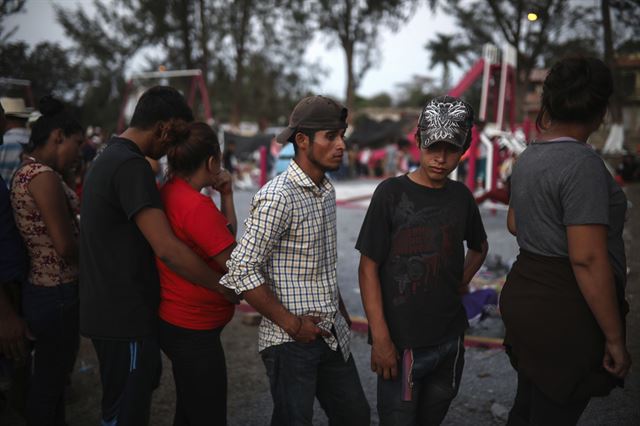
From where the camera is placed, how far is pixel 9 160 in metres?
4.45

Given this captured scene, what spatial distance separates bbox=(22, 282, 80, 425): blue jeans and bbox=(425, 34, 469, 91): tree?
1330 inches

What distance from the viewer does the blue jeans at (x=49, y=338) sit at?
268 cm

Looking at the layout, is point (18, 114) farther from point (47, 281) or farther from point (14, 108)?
point (47, 281)

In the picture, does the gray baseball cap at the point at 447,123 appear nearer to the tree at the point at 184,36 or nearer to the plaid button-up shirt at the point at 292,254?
the plaid button-up shirt at the point at 292,254

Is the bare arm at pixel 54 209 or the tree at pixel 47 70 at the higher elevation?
the tree at pixel 47 70

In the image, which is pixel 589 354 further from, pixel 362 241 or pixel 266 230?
pixel 266 230

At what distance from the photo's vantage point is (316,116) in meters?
2.23

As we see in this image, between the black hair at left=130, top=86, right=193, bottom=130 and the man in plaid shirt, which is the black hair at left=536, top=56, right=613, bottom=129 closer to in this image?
the man in plaid shirt

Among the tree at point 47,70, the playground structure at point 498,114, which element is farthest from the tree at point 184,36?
the playground structure at point 498,114

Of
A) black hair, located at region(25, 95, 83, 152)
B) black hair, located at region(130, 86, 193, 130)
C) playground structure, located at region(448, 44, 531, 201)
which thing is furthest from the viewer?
playground structure, located at region(448, 44, 531, 201)

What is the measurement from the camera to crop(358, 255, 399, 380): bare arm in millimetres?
2172

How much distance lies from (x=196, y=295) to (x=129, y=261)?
1.02 feet

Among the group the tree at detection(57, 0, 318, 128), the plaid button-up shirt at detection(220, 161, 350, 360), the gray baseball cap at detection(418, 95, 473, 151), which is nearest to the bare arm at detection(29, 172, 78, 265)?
the plaid button-up shirt at detection(220, 161, 350, 360)

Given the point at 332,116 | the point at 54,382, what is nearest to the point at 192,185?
the point at 332,116
